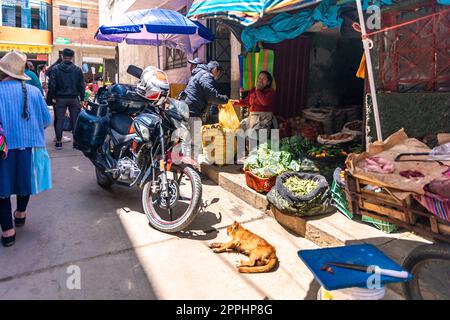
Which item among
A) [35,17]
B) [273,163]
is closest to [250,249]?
[273,163]

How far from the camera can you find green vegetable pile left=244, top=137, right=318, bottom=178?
4.57 meters

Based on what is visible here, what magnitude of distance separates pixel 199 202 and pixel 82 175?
126 inches

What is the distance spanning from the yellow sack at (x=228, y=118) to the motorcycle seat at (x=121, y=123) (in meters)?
1.85

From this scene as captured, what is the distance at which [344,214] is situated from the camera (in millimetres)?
3877

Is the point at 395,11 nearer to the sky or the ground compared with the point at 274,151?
nearer to the sky

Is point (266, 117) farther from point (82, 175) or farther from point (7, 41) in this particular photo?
point (7, 41)

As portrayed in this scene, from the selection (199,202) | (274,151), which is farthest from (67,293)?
(274,151)

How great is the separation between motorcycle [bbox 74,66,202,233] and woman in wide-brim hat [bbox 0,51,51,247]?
1005mm

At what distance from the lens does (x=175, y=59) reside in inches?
461

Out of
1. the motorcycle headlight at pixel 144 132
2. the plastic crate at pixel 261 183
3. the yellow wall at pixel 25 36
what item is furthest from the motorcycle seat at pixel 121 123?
the yellow wall at pixel 25 36

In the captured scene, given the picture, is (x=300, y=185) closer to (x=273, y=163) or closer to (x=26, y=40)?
(x=273, y=163)

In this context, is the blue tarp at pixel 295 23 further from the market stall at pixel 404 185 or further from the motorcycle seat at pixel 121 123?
the motorcycle seat at pixel 121 123

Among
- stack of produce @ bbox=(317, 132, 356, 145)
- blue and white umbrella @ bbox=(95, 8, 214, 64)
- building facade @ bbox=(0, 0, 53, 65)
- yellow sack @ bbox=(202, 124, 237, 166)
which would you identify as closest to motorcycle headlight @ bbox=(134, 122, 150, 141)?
yellow sack @ bbox=(202, 124, 237, 166)

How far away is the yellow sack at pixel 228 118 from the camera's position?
19.3 ft
